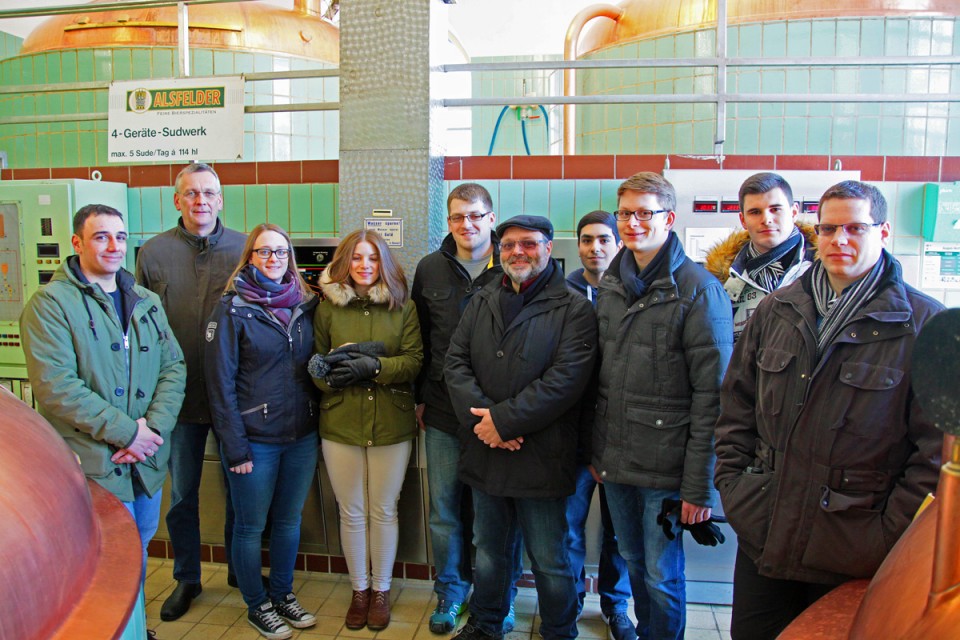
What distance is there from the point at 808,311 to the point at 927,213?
264 cm

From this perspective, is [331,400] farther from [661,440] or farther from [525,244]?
[661,440]

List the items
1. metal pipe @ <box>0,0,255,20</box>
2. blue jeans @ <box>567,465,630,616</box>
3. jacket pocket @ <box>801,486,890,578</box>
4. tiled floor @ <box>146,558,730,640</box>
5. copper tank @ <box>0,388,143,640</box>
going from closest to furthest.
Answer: copper tank @ <box>0,388,143,640</box>, jacket pocket @ <box>801,486,890,578</box>, blue jeans @ <box>567,465,630,616</box>, tiled floor @ <box>146,558,730,640</box>, metal pipe @ <box>0,0,255,20</box>

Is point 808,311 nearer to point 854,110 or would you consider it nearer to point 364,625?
point 364,625

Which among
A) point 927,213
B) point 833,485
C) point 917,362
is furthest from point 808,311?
point 927,213

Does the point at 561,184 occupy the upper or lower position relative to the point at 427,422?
upper

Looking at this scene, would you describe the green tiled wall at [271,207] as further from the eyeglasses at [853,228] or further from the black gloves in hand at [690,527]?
the eyeglasses at [853,228]

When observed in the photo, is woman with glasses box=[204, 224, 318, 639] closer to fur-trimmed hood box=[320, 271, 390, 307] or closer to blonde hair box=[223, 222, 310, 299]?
blonde hair box=[223, 222, 310, 299]

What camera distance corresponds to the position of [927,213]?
3879 mm

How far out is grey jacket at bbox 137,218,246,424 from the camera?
10.3ft

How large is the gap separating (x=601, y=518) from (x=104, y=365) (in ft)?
7.09

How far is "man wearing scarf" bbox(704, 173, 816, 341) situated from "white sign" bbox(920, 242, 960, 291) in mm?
1682

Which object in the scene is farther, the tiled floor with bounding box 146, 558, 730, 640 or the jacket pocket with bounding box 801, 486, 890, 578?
the tiled floor with bounding box 146, 558, 730, 640

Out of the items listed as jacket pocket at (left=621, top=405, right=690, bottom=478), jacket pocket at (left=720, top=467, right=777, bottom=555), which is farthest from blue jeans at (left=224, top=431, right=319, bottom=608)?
jacket pocket at (left=720, top=467, right=777, bottom=555)

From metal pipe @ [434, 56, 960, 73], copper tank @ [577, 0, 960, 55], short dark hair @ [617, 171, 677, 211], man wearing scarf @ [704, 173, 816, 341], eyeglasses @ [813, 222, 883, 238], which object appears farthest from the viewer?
copper tank @ [577, 0, 960, 55]
